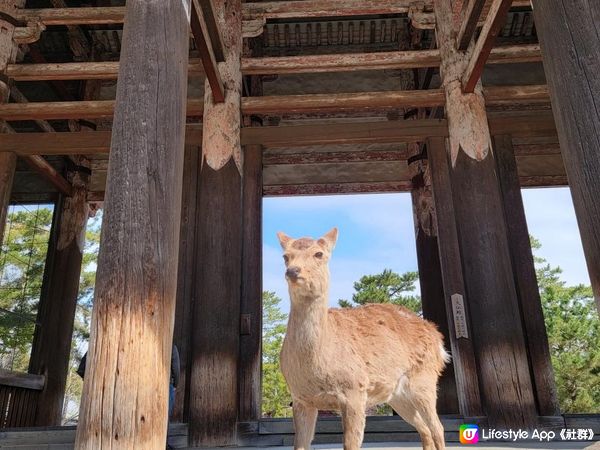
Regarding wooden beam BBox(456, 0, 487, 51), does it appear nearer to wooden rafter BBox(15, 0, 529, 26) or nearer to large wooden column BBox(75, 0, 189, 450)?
wooden rafter BBox(15, 0, 529, 26)

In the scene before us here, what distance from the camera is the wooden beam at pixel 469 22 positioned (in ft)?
18.8

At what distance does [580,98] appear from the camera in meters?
2.61

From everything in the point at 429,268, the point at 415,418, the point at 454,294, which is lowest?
the point at 415,418

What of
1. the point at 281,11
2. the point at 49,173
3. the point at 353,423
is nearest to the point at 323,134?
the point at 281,11

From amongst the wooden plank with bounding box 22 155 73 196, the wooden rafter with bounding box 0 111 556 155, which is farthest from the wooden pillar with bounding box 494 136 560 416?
the wooden plank with bounding box 22 155 73 196

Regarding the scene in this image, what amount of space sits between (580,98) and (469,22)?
13.3 ft

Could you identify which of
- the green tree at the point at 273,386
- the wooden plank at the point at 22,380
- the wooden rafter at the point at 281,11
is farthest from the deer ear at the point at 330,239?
the green tree at the point at 273,386

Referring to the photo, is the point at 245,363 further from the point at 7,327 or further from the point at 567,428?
the point at 7,327

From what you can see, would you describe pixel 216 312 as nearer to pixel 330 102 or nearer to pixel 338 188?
pixel 330 102

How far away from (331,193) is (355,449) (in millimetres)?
8929

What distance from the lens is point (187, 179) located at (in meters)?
7.46

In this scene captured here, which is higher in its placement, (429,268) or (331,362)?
(429,268)

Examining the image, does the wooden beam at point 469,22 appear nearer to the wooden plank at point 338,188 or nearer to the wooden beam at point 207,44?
the wooden beam at point 207,44

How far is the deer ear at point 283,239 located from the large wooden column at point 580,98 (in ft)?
5.19
